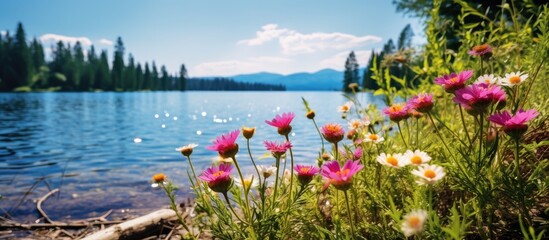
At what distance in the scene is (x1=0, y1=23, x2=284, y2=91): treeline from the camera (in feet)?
240

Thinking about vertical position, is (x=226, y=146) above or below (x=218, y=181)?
above

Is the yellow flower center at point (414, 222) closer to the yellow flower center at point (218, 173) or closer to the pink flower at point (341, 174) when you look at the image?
the pink flower at point (341, 174)

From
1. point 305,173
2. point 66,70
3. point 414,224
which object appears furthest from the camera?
point 66,70

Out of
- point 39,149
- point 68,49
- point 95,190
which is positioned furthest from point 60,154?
point 68,49

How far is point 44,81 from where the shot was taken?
80.4 metres

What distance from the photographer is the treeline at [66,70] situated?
73188mm

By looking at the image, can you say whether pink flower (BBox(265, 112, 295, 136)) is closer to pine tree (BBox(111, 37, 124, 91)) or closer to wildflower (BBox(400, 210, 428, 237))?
wildflower (BBox(400, 210, 428, 237))

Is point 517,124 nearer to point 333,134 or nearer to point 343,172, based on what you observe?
point 343,172

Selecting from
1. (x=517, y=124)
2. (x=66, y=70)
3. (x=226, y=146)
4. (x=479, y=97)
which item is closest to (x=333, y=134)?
(x=226, y=146)

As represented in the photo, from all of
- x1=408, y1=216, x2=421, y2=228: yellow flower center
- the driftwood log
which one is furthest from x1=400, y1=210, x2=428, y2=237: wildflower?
the driftwood log

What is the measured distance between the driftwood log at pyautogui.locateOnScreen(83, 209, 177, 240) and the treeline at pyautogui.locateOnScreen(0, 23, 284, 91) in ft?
278

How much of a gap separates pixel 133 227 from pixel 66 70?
94.2 metres

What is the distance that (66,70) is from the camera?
8425 cm

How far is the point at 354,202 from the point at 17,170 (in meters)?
8.73
